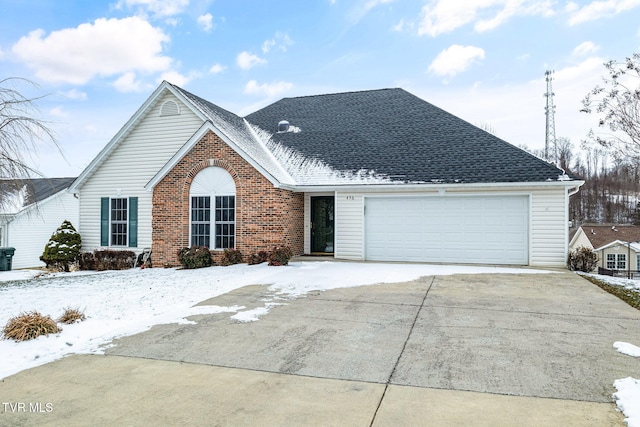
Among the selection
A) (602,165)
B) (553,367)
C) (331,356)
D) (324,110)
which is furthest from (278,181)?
(602,165)

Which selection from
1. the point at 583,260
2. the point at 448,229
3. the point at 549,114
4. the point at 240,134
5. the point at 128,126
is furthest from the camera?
the point at 549,114

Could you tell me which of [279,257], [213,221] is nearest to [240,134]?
[213,221]

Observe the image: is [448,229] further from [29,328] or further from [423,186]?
[29,328]

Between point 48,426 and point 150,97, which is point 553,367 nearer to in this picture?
point 48,426

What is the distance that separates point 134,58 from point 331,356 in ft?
59.1

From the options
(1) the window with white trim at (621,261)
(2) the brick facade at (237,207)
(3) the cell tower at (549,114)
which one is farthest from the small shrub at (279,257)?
(3) the cell tower at (549,114)

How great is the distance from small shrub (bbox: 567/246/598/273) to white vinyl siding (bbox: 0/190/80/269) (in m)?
24.7

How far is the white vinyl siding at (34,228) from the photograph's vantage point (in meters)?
23.7

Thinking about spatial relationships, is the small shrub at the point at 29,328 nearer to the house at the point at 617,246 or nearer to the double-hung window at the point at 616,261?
the house at the point at 617,246

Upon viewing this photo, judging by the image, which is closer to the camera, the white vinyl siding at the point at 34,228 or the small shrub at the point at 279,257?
the small shrub at the point at 279,257

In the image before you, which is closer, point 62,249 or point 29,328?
point 29,328

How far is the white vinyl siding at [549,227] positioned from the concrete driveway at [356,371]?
18.6 feet

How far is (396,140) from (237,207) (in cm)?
665

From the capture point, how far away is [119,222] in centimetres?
1644
